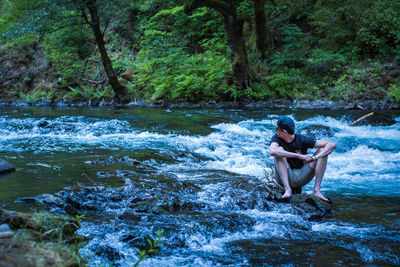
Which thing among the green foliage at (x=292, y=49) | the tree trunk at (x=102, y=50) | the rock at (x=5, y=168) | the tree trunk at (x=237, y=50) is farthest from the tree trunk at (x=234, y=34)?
the rock at (x=5, y=168)

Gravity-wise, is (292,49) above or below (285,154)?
above

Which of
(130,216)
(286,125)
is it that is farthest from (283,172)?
(130,216)

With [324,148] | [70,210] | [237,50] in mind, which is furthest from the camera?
[237,50]

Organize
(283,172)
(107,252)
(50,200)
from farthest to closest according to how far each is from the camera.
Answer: (283,172)
(50,200)
(107,252)

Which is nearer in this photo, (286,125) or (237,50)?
(286,125)

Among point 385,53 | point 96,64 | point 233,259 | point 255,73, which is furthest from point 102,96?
point 233,259

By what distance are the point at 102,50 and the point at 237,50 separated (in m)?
6.84

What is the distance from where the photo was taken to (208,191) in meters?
5.20

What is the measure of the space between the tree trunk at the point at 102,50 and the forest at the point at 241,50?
0.05m

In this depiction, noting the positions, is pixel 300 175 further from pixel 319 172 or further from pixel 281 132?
pixel 281 132

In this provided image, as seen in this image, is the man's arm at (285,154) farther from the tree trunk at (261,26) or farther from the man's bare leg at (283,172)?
the tree trunk at (261,26)

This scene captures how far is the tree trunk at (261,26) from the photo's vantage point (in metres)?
16.0

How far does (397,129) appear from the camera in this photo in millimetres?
10500

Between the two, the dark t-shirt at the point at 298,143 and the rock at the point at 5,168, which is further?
the rock at the point at 5,168
